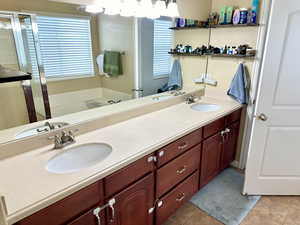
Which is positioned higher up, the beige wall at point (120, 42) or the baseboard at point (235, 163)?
the beige wall at point (120, 42)

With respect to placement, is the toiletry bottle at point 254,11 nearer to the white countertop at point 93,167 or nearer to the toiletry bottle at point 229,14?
the toiletry bottle at point 229,14

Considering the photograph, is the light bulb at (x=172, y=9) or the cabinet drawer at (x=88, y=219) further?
the light bulb at (x=172, y=9)

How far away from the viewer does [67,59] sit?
4.98ft

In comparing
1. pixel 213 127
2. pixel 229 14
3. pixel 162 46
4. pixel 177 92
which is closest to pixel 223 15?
pixel 229 14

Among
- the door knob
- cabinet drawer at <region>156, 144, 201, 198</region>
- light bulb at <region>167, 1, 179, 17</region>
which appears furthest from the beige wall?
the door knob

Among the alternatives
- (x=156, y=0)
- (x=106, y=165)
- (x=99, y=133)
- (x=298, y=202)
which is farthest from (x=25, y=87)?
(x=298, y=202)

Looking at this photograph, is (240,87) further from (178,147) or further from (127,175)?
(127,175)

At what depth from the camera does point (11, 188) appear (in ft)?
3.32

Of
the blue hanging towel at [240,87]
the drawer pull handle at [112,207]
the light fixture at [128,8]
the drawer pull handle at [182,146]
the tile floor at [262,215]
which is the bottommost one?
the tile floor at [262,215]

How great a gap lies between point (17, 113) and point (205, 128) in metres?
1.51

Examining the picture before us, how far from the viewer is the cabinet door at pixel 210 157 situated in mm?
2055

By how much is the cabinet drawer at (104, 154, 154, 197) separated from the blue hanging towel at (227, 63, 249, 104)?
1.45 m

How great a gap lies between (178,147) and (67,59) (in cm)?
108

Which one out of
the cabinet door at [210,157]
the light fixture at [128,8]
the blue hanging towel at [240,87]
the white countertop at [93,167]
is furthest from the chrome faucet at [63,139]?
the blue hanging towel at [240,87]
